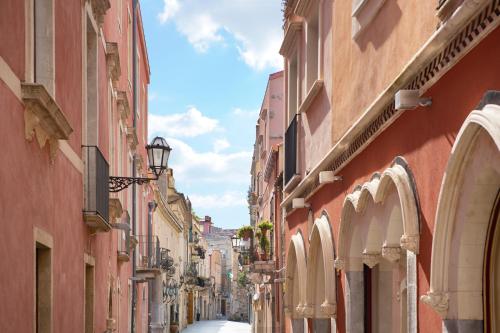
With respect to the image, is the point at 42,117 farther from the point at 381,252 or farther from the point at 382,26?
the point at 381,252

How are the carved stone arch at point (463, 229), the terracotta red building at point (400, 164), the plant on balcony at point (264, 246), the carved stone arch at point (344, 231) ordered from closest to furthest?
the carved stone arch at point (463, 229) < the terracotta red building at point (400, 164) < the carved stone arch at point (344, 231) < the plant on balcony at point (264, 246)

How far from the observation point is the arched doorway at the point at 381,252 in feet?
21.9

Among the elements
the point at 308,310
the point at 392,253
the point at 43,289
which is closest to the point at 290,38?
the point at 308,310

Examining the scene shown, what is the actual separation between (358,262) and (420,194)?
321cm

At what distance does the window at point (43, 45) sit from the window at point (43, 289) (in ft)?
4.76

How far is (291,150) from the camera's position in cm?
1465

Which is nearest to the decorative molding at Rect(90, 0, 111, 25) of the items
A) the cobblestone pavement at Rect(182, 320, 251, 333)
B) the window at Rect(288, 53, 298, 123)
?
the window at Rect(288, 53, 298, 123)

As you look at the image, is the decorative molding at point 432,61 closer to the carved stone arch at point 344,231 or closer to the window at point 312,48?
the carved stone arch at point 344,231

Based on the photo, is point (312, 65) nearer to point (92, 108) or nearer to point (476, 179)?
point (92, 108)

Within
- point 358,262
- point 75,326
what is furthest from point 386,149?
point 75,326

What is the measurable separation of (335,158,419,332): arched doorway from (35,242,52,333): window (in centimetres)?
297

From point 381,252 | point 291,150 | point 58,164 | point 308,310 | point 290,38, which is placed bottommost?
point 308,310

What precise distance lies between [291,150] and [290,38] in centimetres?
188

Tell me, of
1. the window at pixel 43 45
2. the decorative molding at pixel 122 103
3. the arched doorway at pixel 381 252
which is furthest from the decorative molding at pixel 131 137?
the window at pixel 43 45
